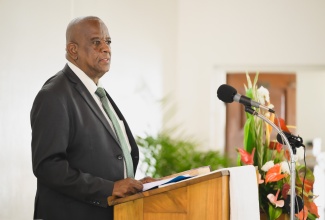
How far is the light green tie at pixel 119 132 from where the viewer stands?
2562mm

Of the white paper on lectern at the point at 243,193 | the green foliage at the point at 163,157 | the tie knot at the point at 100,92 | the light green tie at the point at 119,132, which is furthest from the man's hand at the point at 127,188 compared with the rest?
the green foliage at the point at 163,157

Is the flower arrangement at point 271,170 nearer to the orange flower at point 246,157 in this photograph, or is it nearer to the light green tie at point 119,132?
the orange flower at point 246,157

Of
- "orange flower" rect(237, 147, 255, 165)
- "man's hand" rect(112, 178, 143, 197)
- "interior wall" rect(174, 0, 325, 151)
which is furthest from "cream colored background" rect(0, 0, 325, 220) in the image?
"man's hand" rect(112, 178, 143, 197)

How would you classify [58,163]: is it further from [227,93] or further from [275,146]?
[275,146]

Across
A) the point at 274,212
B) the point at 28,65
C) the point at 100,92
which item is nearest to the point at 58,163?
the point at 100,92

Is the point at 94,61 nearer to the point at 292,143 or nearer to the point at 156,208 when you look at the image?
the point at 156,208

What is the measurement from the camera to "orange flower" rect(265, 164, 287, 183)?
10.4ft

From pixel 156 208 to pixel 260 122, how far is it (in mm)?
1310

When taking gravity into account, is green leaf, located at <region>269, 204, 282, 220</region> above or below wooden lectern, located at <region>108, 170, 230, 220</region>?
below

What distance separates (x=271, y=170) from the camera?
3.19 metres

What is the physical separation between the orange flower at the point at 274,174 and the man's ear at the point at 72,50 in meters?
1.15

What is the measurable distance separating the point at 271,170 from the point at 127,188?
110 centimetres

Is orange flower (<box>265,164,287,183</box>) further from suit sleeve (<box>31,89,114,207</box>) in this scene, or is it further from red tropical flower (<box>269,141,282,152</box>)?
suit sleeve (<box>31,89,114,207</box>)

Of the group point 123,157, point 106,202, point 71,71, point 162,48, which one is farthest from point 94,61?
point 162,48
